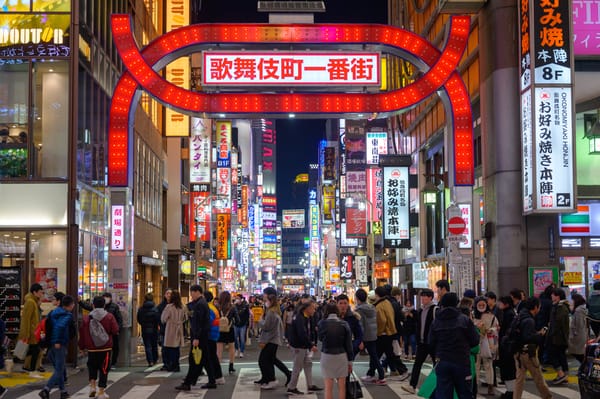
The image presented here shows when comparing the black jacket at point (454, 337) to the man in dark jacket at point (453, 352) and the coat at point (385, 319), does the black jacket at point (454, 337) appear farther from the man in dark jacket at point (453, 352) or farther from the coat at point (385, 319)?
the coat at point (385, 319)

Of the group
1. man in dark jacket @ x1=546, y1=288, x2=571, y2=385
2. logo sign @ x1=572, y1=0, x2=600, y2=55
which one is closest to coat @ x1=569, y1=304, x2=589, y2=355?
man in dark jacket @ x1=546, y1=288, x2=571, y2=385

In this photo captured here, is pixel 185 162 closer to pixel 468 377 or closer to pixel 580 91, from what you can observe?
pixel 580 91

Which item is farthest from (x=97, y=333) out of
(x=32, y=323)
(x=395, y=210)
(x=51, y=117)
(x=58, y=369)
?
(x=395, y=210)

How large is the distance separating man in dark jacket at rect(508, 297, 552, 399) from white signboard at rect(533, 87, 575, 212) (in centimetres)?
919

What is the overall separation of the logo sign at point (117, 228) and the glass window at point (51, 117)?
3728 millimetres

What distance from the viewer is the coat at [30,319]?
18684 mm

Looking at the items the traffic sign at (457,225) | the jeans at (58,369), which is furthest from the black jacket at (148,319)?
the traffic sign at (457,225)

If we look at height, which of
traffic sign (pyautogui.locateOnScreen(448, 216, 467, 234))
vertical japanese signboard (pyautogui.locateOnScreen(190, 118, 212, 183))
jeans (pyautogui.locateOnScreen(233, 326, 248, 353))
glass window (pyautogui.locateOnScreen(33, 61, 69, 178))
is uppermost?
vertical japanese signboard (pyautogui.locateOnScreen(190, 118, 212, 183))

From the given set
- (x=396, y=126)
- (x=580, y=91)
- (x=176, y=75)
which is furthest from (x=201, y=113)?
(x=396, y=126)

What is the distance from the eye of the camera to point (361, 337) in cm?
1595

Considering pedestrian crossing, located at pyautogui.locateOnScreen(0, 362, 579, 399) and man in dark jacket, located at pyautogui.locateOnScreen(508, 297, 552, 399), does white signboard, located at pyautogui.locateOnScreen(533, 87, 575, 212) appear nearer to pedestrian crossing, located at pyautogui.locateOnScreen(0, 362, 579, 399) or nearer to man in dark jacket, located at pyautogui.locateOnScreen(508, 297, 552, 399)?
pedestrian crossing, located at pyautogui.locateOnScreen(0, 362, 579, 399)

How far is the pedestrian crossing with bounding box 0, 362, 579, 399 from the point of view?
15.5m

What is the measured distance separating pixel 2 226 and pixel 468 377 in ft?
53.8

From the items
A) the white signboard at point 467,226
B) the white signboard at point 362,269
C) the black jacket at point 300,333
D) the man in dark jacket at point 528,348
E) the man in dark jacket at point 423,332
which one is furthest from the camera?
the white signboard at point 362,269
